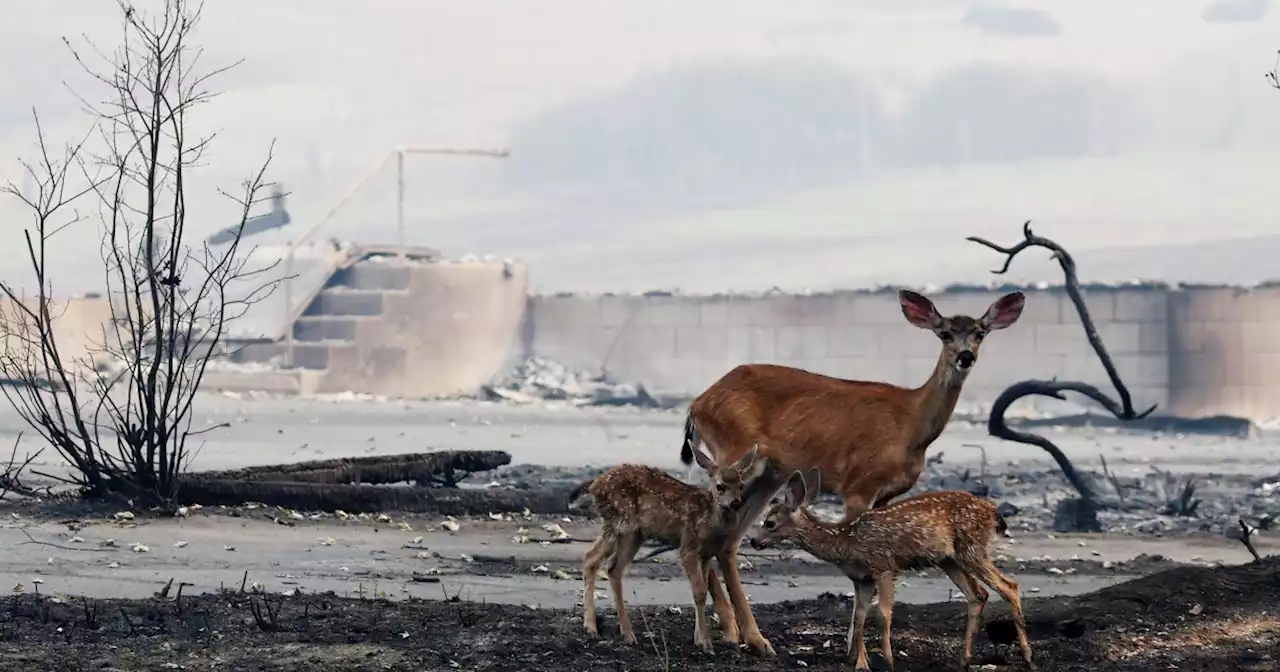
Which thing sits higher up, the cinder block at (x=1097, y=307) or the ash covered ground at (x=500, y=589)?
the cinder block at (x=1097, y=307)

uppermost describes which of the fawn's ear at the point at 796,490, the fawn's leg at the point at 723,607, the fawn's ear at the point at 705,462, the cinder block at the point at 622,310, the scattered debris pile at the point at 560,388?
the fawn's ear at the point at 705,462

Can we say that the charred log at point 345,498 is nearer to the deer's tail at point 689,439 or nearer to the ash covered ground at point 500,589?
the ash covered ground at point 500,589

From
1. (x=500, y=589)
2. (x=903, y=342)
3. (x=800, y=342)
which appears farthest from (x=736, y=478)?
(x=800, y=342)

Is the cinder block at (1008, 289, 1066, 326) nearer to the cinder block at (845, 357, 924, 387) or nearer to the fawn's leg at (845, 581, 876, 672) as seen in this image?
the cinder block at (845, 357, 924, 387)

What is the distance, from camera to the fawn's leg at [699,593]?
847 centimetres

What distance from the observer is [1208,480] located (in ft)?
73.3

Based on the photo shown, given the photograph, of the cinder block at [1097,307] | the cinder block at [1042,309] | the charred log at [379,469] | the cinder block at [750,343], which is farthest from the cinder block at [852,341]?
the charred log at [379,469]

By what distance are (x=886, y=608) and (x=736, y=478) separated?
83 cm

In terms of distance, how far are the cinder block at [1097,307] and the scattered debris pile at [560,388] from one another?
7907mm

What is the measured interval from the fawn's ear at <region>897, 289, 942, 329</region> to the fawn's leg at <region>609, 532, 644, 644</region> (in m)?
1.95

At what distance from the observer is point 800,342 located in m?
39.0

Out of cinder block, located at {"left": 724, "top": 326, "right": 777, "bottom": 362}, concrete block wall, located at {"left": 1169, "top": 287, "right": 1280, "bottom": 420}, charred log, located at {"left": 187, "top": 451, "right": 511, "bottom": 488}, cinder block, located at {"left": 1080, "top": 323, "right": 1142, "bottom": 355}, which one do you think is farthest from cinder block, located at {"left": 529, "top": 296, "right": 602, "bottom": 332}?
charred log, located at {"left": 187, "top": 451, "right": 511, "bottom": 488}

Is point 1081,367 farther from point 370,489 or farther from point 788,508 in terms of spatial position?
point 788,508

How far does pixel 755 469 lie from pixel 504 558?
14.6ft
